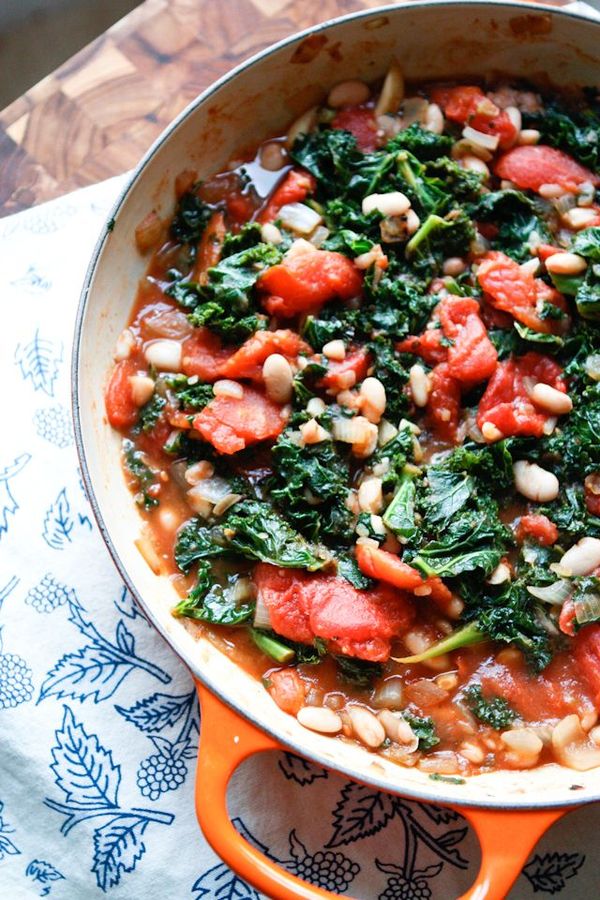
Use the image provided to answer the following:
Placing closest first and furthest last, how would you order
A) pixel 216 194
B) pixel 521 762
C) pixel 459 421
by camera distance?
pixel 521 762
pixel 459 421
pixel 216 194

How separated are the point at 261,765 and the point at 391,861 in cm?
67

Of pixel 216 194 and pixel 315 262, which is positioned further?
pixel 216 194

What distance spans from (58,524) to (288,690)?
Answer: 1.30m

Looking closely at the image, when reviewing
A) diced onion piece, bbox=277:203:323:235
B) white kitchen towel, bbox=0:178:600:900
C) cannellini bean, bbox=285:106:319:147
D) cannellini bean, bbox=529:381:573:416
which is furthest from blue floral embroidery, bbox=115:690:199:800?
cannellini bean, bbox=285:106:319:147

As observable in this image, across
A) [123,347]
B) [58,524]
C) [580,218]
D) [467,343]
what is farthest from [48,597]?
[580,218]

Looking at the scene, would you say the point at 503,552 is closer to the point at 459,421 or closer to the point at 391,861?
the point at 459,421

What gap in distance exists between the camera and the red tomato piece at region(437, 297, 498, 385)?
13.3 ft

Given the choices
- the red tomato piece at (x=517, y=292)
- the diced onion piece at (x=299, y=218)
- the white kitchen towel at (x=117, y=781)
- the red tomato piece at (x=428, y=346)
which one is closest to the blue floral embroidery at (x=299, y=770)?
the white kitchen towel at (x=117, y=781)

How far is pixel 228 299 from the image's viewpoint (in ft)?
13.7

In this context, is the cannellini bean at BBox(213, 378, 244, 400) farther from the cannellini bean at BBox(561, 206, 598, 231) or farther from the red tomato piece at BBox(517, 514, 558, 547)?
the cannellini bean at BBox(561, 206, 598, 231)

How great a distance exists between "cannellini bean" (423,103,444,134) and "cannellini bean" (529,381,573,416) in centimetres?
135

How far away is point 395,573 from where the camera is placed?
382cm

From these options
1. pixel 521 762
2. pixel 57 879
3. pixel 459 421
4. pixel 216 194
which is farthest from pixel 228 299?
pixel 57 879

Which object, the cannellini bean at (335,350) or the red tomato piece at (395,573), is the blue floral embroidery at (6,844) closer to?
the red tomato piece at (395,573)
